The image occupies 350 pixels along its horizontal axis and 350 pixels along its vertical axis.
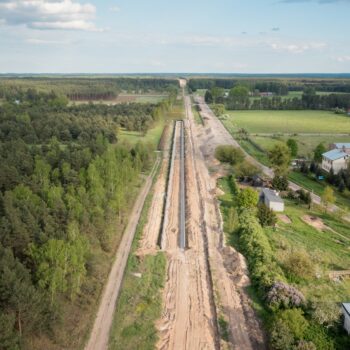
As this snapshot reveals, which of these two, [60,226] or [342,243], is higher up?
[60,226]

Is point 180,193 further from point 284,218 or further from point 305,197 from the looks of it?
point 305,197

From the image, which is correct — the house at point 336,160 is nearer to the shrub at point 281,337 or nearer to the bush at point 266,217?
the bush at point 266,217

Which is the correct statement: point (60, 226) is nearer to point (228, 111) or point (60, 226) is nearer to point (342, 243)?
point (342, 243)

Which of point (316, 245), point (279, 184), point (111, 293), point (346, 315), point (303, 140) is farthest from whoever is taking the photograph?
point (303, 140)

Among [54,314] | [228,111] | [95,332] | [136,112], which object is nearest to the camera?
[54,314]

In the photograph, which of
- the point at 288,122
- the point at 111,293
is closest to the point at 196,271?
the point at 111,293

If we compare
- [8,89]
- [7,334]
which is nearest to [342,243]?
[7,334]

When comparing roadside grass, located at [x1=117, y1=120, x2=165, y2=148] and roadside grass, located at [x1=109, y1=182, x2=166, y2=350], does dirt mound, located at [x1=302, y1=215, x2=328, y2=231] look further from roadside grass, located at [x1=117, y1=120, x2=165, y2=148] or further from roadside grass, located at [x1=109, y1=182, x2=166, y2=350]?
roadside grass, located at [x1=117, y1=120, x2=165, y2=148]
